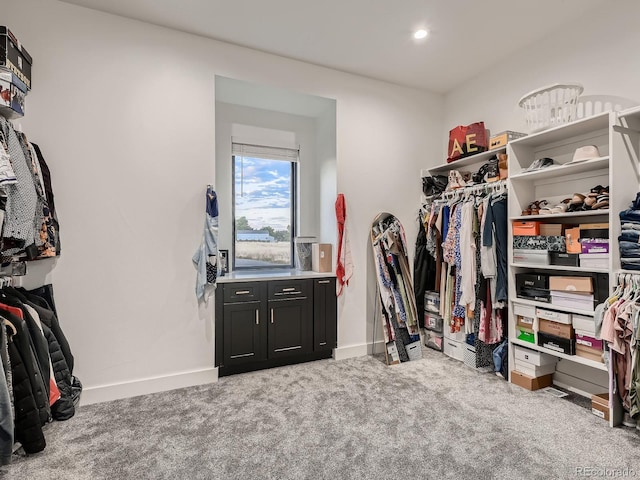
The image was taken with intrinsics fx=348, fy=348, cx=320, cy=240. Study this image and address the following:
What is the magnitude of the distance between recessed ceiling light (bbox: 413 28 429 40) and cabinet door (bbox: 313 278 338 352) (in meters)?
2.33

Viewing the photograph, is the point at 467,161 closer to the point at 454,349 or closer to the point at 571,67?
the point at 571,67

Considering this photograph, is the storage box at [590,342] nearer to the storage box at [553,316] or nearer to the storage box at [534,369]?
the storage box at [553,316]

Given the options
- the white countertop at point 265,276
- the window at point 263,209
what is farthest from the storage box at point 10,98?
the window at point 263,209

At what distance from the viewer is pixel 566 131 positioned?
2.69m

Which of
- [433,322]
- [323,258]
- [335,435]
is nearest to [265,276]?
[323,258]

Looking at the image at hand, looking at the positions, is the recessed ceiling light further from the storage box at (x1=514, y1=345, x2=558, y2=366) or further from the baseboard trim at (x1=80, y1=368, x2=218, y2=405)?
the baseboard trim at (x1=80, y1=368, x2=218, y2=405)

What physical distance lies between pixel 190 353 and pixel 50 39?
259cm

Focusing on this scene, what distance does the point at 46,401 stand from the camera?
6.68ft

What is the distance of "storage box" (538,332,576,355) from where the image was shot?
2.55m

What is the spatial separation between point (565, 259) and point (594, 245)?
0.23 m

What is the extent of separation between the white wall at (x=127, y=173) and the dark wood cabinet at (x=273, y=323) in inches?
7.1

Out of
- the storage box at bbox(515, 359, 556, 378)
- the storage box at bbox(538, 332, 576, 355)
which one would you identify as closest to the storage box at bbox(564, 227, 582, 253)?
the storage box at bbox(538, 332, 576, 355)

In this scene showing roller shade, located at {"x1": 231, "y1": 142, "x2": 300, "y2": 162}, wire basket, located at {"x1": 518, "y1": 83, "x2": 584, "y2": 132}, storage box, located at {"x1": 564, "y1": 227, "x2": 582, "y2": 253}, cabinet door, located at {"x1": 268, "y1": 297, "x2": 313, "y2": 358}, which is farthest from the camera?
roller shade, located at {"x1": 231, "y1": 142, "x2": 300, "y2": 162}

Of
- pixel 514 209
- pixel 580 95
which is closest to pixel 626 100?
Answer: pixel 580 95
